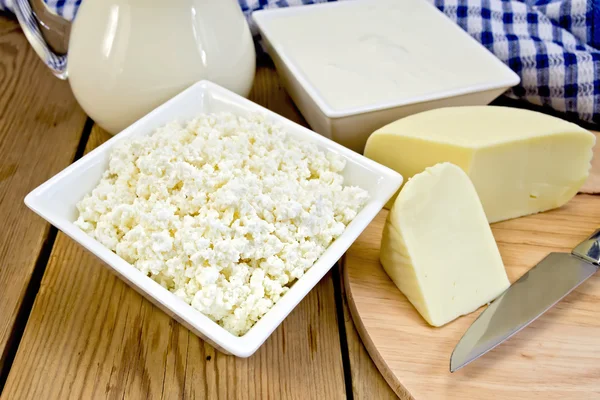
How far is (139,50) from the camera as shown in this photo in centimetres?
76

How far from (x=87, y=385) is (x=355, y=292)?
0.35 metres

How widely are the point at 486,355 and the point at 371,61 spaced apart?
0.53 m

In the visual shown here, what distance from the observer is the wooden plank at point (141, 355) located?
0.61 metres

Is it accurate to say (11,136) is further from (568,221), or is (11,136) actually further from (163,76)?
(568,221)

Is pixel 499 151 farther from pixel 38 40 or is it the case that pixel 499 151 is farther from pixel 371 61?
pixel 38 40

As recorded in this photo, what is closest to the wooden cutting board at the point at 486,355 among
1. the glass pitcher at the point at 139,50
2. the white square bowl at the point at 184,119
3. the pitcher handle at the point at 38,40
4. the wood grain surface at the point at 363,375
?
the wood grain surface at the point at 363,375

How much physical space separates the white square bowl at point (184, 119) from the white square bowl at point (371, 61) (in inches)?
5.2

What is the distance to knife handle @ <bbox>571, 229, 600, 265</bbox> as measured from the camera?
2.35 feet

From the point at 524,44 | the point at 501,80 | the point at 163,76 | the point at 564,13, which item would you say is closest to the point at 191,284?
the point at 163,76

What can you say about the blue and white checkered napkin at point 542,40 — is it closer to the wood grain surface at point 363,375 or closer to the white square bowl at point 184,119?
the white square bowl at point 184,119

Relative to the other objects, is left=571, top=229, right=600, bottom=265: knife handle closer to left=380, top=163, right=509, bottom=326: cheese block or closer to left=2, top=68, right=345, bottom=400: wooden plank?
left=380, top=163, right=509, bottom=326: cheese block

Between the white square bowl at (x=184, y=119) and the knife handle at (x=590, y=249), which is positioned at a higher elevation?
the white square bowl at (x=184, y=119)

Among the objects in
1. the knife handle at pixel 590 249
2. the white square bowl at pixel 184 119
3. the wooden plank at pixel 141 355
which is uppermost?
the white square bowl at pixel 184 119

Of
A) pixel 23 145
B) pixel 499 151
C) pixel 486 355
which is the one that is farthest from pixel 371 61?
pixel 23 145
